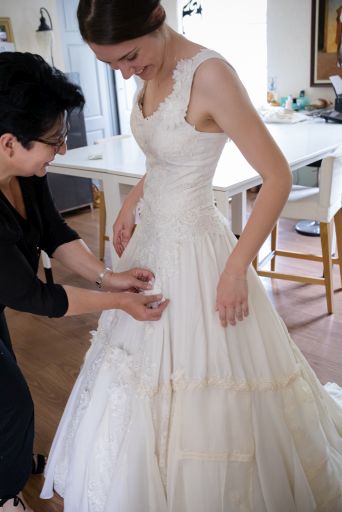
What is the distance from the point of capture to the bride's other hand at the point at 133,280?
126 centimetres

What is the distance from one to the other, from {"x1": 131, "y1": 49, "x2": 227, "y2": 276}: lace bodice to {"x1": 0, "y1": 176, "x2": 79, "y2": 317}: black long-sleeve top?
283 millimetres

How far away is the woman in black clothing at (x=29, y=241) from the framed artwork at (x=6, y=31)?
3354 mm

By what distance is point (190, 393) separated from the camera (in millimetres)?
1138

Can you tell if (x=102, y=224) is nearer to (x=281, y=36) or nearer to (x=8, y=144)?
(x=8, y=144)

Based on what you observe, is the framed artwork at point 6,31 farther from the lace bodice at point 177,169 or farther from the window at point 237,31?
the lace bodice at point 177,169

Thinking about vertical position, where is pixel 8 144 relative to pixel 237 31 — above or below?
below

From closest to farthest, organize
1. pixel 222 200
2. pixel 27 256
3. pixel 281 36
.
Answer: pixel 27 256 < pixel 222 200 < pixel 281 36

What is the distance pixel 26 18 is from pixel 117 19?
380 cm

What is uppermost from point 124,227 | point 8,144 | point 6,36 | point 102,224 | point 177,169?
point 6,36

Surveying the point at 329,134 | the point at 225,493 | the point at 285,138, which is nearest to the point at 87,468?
the point at 225,493

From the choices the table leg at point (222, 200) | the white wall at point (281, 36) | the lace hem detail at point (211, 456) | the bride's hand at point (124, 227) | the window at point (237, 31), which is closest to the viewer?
the lace hem detail at point (211, 456)

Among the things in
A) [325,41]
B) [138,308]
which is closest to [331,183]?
[138,308]

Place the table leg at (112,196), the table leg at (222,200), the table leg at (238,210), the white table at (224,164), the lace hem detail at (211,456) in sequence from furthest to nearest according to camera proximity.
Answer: the table leg at (238,210), the table leg at (112,196), the white table at (224,164), the table leg at (222,200), the lace hem detail at (211,456)

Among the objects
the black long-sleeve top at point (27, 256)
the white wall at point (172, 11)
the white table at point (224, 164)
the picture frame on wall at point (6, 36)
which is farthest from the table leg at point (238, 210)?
the white wall at point (172, 11)
